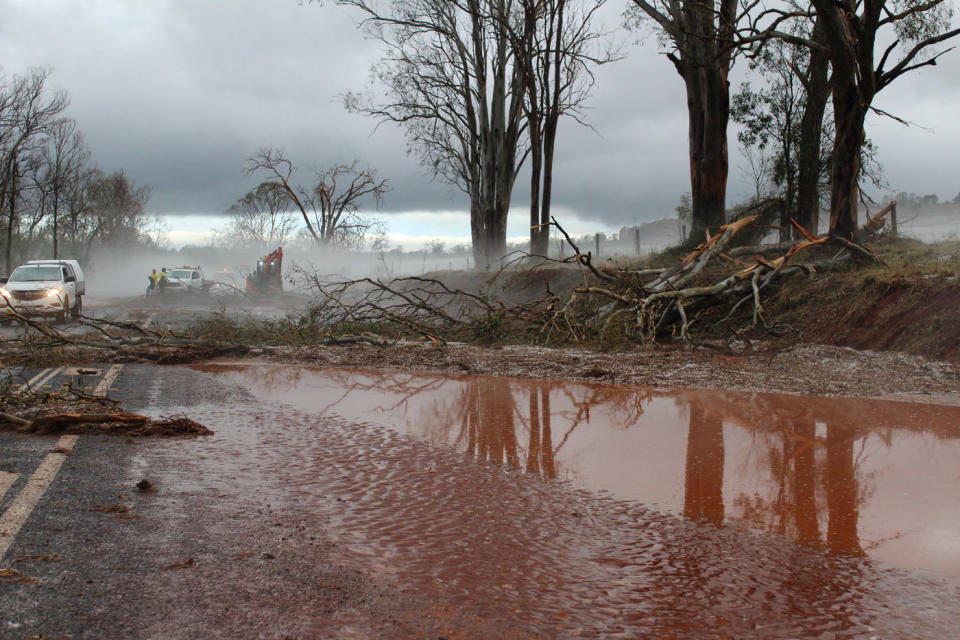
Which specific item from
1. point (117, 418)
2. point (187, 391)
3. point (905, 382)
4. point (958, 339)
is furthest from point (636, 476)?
point (958, 339)

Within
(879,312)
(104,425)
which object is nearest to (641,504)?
(104,425)

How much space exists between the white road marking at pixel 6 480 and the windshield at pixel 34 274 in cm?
2258

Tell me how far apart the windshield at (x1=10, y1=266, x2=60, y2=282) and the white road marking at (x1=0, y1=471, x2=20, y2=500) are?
889 inches

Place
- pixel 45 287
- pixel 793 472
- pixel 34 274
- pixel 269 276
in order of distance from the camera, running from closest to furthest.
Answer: pixel 793 472
pixel 45 287
pixel 34 274
pixel 269 276

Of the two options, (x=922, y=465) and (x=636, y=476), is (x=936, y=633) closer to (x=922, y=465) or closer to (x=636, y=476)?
(x=636, y=476)

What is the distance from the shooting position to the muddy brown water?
3609 millimetres

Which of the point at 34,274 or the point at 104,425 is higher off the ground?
the point at 34,274

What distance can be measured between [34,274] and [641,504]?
25945mm

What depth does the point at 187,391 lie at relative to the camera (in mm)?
10117

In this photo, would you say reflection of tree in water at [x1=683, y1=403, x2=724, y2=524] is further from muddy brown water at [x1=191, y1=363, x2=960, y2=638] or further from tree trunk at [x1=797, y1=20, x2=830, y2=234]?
tree trunk at [x1=797, y1=20, x2=830, y2=234]

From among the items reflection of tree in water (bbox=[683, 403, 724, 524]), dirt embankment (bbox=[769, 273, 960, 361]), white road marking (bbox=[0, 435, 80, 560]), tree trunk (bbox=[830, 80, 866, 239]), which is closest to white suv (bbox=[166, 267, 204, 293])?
tree trunk (bbox=[830, 80, 866, 239])

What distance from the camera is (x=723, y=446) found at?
7074mm

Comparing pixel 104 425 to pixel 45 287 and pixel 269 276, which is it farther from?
pixel 269 276

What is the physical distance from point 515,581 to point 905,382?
827 centimetres
